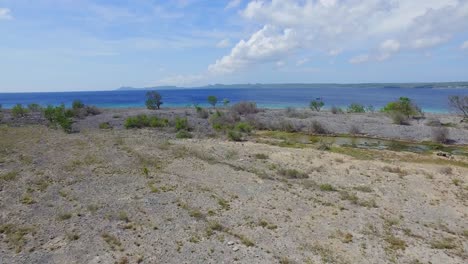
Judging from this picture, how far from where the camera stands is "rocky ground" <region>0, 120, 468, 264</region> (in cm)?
1172

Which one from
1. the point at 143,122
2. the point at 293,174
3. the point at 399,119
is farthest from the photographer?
the point at 399,119

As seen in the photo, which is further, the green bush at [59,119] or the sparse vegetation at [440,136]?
the green bush at [59,119]

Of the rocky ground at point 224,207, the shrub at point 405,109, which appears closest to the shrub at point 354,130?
the rocky ground at point 224,207

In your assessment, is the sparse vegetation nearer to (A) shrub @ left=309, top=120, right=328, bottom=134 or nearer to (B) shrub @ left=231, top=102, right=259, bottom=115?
(A) shrub @ left=309, top=120, right=328, bottom=134

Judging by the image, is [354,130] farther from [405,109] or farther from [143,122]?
[143,122]

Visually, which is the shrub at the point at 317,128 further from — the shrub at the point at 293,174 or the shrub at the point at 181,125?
the shrub at the point at 293,174

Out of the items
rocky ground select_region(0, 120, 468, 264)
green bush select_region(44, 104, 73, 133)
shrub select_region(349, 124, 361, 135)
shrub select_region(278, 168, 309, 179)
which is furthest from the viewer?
shrub select_region(349, 124, 361, 135)

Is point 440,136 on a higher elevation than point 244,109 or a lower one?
lower

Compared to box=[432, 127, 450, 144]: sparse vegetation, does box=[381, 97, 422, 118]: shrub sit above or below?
above

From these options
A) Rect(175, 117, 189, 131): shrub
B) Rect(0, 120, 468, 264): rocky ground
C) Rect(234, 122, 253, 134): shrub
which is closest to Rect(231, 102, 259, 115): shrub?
Rect(234, 122, 253, 134): shrub

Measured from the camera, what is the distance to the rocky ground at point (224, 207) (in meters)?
11.7

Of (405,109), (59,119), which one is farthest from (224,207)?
(405,109)

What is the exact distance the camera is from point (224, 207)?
15.5 meters

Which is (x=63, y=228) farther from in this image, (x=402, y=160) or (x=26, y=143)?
(x=402, y=160)
